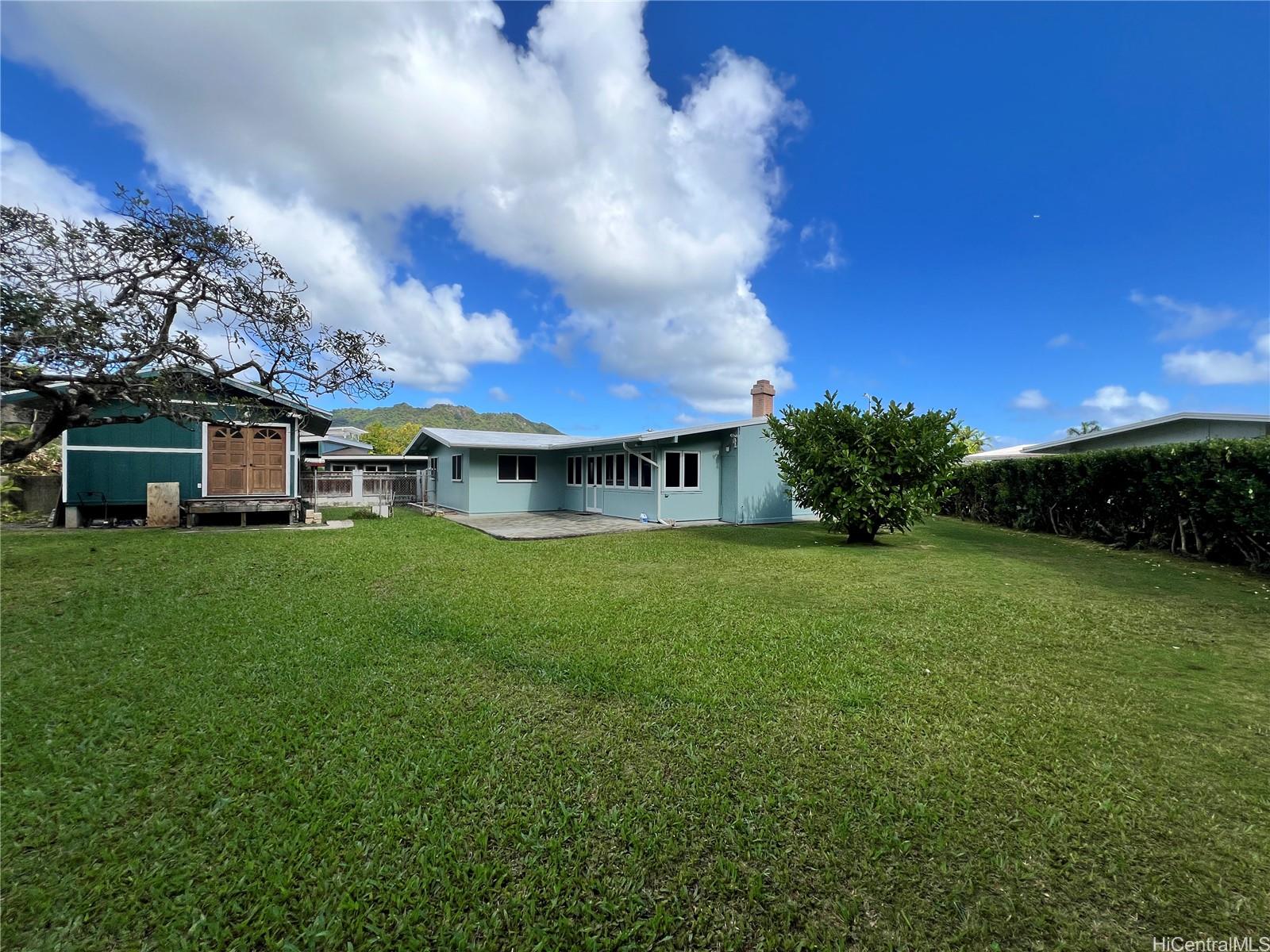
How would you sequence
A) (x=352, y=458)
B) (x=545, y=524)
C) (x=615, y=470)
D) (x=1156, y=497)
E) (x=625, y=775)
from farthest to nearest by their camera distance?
(x=352, y=458) → (x=615, y=470) → (x=545, y=524) → (x=1156, y=497) → (x=625, y=775)

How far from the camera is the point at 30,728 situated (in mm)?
3162

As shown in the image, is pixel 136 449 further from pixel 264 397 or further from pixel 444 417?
pixel 444 417

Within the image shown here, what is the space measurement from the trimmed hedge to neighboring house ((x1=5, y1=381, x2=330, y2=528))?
16054 mm

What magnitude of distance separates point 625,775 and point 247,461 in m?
14.4

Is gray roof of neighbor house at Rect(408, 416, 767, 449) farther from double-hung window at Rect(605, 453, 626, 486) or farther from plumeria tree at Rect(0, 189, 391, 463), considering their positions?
plumeria tree at Rect(0, 189, 391, 463)

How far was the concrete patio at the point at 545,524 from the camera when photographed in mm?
11891

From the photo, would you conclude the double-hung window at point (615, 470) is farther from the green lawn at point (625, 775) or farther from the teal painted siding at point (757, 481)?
the green lawn at point (625, 775)

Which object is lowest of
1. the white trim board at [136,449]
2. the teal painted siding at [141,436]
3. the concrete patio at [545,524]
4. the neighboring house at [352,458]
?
the concrete patio at [545,524]

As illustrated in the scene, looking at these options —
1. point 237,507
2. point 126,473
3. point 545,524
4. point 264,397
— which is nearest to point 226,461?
point 237,507

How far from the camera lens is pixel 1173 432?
13375 millimetres

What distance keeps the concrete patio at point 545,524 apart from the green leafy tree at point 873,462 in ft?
14.1

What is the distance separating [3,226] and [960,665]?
1053 centimetres

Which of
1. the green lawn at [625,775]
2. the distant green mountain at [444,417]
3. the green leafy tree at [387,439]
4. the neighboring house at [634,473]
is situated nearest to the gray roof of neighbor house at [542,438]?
the neighboring house at [634,473]

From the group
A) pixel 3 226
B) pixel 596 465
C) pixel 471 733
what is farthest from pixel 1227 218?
pixel 3 226
